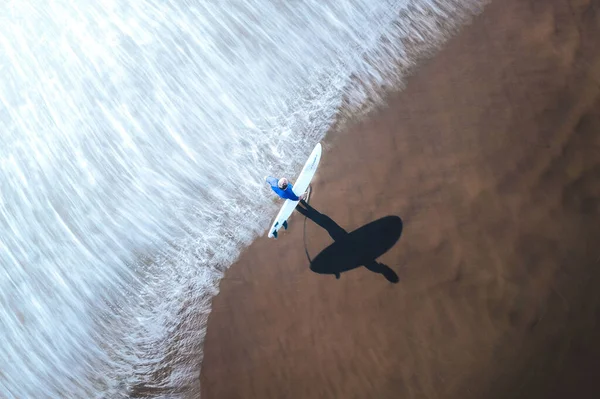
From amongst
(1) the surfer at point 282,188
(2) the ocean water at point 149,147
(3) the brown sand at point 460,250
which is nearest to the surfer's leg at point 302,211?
(3) the brown sand at point 460,250

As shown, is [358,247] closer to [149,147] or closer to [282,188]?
[282,188]

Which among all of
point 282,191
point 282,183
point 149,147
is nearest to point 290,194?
point 282,191

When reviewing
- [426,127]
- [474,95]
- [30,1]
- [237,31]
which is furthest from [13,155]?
[474,95]

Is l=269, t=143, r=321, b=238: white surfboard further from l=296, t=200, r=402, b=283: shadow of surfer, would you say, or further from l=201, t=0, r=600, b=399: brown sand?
l=296, t=200, r=402, b=283: shadow of surfer

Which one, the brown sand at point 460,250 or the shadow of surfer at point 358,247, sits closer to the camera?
the brown sand at point 460,250

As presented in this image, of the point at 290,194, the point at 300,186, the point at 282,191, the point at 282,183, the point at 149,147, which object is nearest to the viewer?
the point at 282,183

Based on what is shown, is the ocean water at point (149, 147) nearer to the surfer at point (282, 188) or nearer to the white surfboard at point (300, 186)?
the white surfboard at point (300, 186)

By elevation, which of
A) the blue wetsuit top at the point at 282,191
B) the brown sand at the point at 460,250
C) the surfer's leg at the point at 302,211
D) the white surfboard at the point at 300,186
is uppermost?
the blue wetsuit top at the point at 282,191
